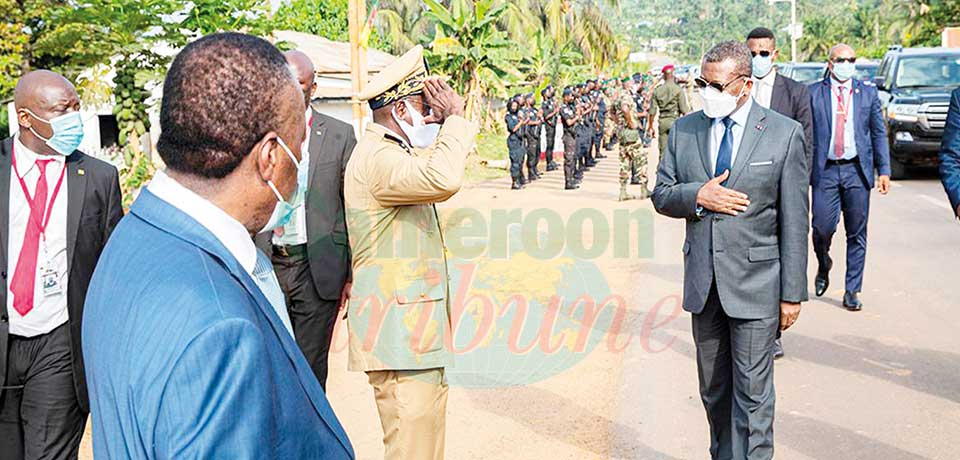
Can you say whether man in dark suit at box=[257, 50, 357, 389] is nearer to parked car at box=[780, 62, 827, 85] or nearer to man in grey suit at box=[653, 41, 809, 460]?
man in grey suit at box=[653, 41, 809, 460]

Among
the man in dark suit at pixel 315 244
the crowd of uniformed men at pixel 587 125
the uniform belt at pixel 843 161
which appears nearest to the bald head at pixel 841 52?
the uniform belt at pixel 843 161

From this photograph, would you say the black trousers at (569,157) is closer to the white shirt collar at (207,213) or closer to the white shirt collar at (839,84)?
the white shirt collar at (839,84)

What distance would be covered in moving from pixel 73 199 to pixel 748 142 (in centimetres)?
300

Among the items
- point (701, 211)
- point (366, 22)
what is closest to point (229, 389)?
point (701, 211)

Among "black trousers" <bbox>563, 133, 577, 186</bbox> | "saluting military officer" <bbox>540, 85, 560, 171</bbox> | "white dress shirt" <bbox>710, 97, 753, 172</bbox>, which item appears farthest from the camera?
"saluting military officer" <bbox>540, 85, 560, 171</bbox>

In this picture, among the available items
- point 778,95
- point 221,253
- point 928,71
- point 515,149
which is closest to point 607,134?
point 515,149

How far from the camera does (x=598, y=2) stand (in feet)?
185

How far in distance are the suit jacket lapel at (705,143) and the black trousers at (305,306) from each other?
1962mm

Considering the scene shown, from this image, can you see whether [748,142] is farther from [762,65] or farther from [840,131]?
[840,131]

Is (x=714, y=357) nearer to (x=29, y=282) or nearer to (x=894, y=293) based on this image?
(x=29, y=282)

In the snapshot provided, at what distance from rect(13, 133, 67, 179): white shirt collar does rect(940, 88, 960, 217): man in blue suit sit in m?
4.74

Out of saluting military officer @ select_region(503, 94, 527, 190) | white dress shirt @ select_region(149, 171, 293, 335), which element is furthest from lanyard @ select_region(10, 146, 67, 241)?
saluting military officer @ select_region(503, 94, 527, 190)

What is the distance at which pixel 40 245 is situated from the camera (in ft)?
13.4

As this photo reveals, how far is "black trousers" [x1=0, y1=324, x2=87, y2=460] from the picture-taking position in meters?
4.05
